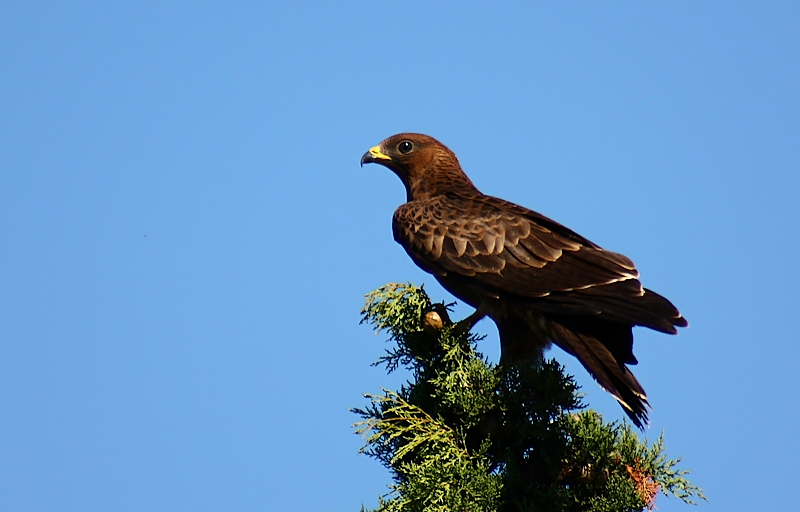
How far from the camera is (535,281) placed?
17.1ft

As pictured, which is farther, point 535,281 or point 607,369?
point 535,281

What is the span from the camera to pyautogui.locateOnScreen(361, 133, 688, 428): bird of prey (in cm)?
468

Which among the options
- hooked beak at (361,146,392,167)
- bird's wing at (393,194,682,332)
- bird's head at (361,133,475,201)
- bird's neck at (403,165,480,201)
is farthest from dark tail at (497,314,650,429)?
hooked beak at (361,146,392,167)

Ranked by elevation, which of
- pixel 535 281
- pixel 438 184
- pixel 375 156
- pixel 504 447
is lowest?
pixel 504 447

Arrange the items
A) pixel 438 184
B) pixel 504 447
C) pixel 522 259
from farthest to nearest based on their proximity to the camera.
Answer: pixel 438 184
pixel 522 259
pixel 504 447

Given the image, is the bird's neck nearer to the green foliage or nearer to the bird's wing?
the bird's wing

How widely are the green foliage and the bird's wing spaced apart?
0.68 meters

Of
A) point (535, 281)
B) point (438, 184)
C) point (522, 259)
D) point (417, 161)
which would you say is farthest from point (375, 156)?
point (535, 281)

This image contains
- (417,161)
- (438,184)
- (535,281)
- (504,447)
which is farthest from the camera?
(417,161)

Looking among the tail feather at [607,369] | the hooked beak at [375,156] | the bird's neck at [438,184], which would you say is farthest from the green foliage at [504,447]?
the hooked beak at [375,156]

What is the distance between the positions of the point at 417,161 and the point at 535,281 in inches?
85.8

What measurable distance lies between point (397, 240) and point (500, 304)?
3.19 ft

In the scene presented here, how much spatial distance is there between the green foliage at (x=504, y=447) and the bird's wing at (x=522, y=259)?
679mm

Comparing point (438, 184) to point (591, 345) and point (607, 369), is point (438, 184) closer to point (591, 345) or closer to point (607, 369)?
point (591, 345)
